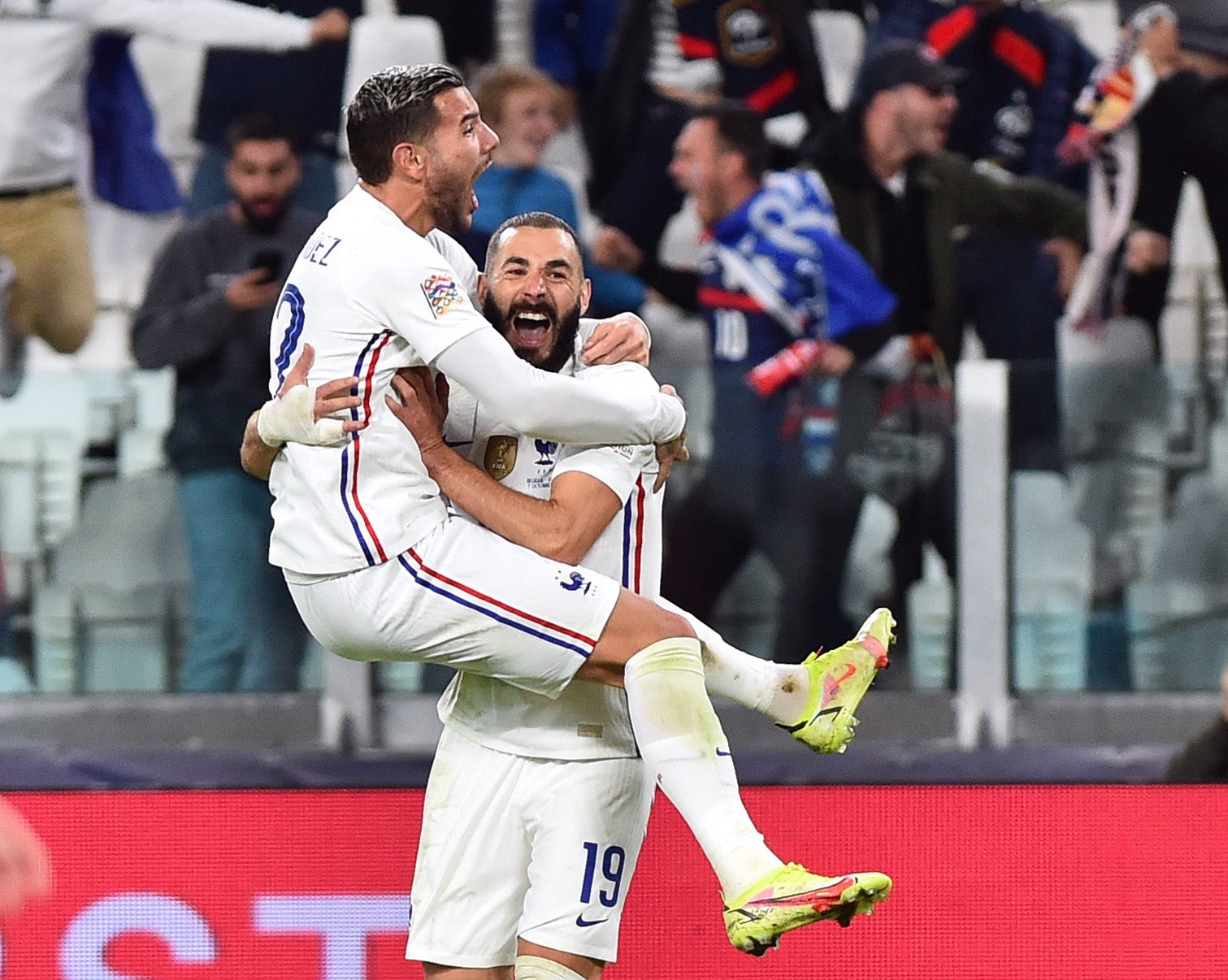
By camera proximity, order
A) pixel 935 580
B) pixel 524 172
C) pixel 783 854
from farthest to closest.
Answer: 1. pixel 524 172
2. pixel 935 580
3. pixel 783 854

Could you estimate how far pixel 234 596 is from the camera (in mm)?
4797

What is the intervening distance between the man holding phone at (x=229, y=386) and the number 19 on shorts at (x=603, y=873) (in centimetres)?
203

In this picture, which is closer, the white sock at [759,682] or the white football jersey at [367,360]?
the white football jersey at [367,360]

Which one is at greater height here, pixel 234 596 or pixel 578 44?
pixel 578 44

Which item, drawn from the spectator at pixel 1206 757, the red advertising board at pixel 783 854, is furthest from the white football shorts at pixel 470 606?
the spectator at pixel 1206 757

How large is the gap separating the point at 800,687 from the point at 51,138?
3.13 meters

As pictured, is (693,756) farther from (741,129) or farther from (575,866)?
(741,129)

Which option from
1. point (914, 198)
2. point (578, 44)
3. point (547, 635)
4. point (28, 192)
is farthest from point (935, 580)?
point (28, 192)

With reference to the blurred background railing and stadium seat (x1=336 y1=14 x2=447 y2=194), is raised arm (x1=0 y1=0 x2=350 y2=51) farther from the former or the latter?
the blurred background railing

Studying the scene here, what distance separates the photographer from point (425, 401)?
2719 mm

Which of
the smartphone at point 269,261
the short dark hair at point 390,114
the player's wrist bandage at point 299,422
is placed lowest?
the player's wrist bandage at point 299,422

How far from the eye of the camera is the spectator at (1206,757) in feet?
13.4

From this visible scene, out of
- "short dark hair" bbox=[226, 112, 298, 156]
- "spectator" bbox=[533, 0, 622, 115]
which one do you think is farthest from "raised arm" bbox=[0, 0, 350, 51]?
"spectator" bbox=[533, 0, 622, 115]

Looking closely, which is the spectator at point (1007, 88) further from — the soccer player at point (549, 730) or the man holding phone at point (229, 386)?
the soccer player at point (549, 730)
